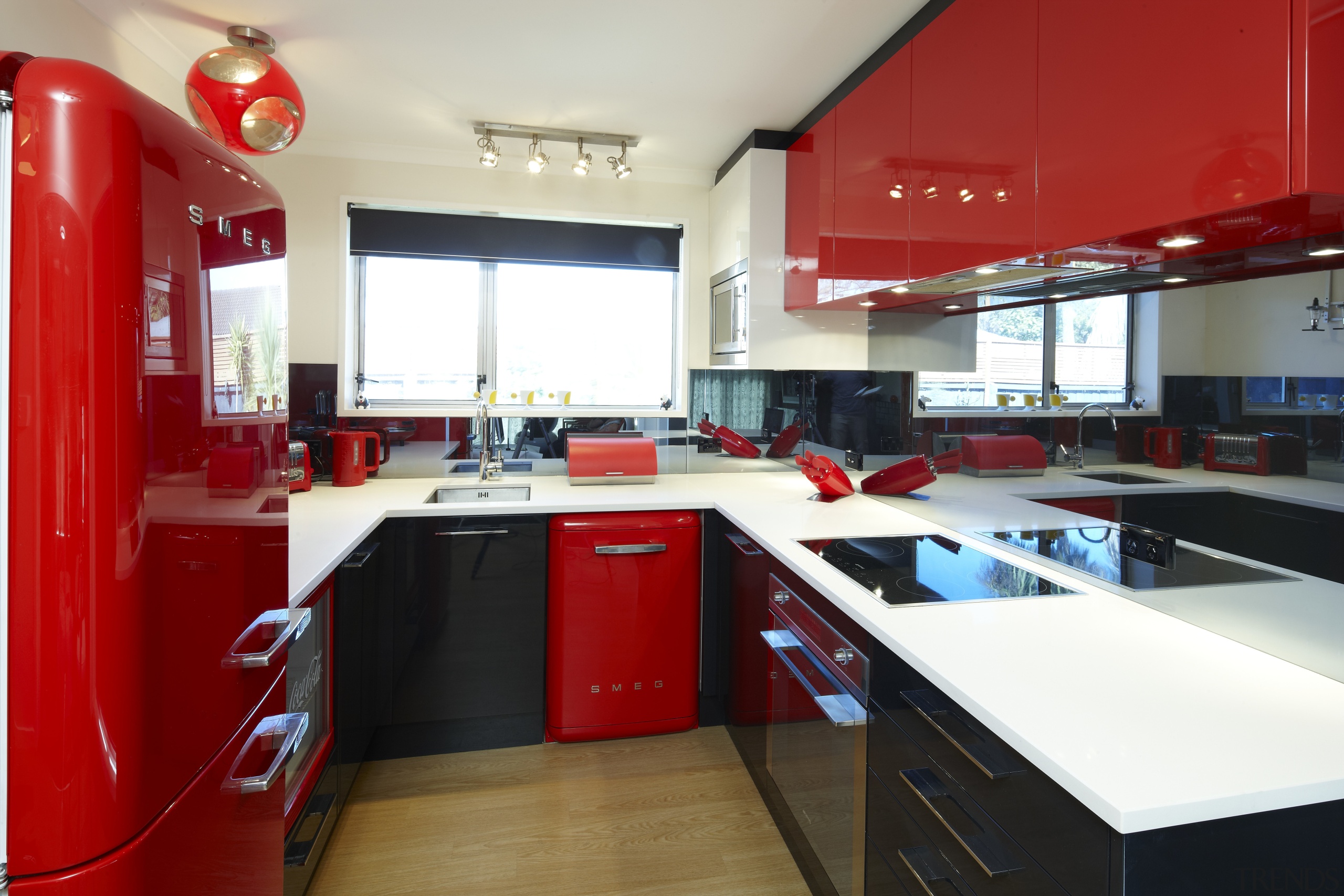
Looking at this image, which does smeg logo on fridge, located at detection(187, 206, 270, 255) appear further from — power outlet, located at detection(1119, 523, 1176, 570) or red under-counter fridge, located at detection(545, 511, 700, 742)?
power outlet, located at detection(1119, 523, 1176, 570)

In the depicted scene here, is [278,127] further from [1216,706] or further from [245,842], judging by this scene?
[1216,706]

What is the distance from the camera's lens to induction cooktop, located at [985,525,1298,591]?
1305 mm

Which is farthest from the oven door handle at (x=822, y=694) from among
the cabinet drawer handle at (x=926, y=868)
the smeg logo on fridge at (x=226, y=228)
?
the smeg logo on fridge at (x=226, y=228)

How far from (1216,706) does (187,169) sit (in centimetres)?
163

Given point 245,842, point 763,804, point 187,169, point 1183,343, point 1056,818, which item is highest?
point 187,169

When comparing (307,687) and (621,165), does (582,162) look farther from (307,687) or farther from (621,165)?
(307,687)

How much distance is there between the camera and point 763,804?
2.30 m

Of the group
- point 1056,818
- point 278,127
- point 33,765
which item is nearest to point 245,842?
point 33,765

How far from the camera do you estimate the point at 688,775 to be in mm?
2461

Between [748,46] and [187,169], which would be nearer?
[187,169]

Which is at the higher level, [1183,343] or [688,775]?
[1183,343]

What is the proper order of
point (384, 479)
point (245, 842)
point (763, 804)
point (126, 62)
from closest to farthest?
1. point (245, 842)
2. point (126, 62)
3. point (763, 804)
4. point (384, 479)

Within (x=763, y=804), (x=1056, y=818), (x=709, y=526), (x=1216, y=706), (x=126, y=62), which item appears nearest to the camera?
(x=1056, y=818)

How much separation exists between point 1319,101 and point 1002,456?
1.10 m
